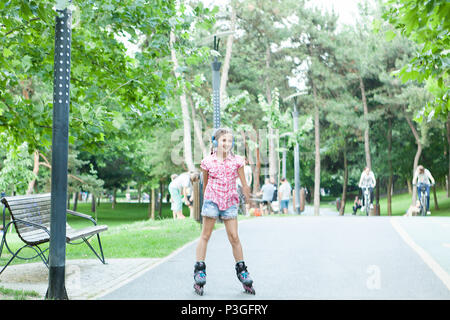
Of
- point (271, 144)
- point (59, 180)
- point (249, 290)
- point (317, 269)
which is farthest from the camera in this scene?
point (271, 144)

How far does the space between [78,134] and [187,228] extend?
219 inches

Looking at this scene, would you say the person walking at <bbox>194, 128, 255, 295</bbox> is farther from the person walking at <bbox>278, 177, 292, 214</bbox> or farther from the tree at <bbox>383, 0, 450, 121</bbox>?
the person walking at <bbox>278, 177, 292, 214</bbox>

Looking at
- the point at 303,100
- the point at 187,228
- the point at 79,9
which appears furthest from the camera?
the point at 303,100

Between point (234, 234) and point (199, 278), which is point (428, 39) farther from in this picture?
point (199, 278)

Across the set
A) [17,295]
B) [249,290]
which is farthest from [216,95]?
[17,295]

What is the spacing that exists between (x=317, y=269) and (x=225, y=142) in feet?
8.67

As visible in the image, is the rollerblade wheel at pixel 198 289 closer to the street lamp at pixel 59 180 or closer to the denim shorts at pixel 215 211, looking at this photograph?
the denim shorts at pixel 215 211

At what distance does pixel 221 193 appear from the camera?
240 inches

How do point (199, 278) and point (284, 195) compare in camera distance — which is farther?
point (284, 195)

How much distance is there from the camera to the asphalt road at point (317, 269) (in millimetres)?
6238

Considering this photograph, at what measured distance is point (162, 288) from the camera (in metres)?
6.54

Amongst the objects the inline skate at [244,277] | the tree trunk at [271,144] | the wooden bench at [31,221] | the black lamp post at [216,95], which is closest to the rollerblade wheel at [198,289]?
the inline skate at [244,277]
